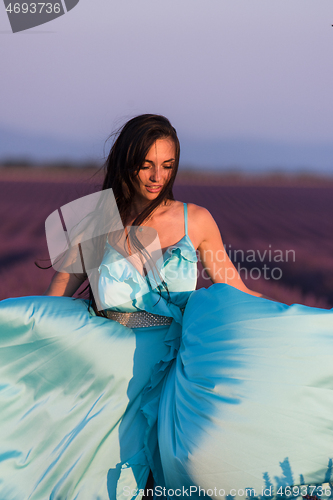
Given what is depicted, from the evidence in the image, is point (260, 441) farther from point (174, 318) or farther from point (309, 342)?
point (174, 318)

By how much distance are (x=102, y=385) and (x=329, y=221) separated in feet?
10.5

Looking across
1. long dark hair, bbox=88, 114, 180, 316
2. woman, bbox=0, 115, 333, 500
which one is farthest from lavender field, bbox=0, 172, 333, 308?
woman, bbox=0, 115, 333, 500

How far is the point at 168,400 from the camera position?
1.31 meters

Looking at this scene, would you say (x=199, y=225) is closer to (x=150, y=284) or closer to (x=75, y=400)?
(x=150, y=284)

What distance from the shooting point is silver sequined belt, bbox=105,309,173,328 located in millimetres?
1610

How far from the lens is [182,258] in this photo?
1.69m

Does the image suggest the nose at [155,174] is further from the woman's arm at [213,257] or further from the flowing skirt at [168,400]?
the flowing skirt at [168,400]

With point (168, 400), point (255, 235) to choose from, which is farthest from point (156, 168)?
point (255, 235)

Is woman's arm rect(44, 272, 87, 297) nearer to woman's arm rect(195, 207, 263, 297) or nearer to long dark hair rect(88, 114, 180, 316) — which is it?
long dark hair rect(88, 114, 180, 316)

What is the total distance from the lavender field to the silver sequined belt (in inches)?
Answer: 30.6

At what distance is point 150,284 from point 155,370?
13.4 inches

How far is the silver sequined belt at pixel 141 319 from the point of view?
5.28 feet

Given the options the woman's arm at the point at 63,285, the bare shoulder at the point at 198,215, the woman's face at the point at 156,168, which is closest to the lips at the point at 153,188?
the woman's face at the point at 156,168

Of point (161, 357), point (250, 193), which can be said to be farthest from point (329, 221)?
point (161, 357)
